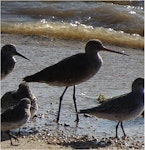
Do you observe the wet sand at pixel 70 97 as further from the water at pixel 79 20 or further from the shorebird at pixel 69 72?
the water at pixel 79 20

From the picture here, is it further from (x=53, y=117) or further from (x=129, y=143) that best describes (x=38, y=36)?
(x=129, y=143)

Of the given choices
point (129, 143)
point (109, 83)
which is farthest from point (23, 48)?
point (129, 143)

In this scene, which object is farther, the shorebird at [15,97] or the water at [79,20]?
the water at [79,20]

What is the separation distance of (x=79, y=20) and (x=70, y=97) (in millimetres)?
6696

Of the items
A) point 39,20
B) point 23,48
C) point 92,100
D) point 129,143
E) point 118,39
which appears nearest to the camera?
point 129,143

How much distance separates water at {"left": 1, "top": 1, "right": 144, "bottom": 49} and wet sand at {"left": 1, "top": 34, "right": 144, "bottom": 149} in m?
0.63

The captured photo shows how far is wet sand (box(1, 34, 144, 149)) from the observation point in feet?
26.0

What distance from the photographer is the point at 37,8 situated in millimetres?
17406

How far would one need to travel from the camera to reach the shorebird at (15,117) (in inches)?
301

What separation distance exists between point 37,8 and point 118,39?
356 centimetres

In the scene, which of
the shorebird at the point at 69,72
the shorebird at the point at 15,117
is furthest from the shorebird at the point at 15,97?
the shorebird at the point at 15,117

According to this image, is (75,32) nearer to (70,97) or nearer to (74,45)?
(74,45)

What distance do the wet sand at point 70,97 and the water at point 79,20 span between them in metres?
0.63

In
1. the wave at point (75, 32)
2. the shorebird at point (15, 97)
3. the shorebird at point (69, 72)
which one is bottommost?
the wave at point (75, 32)
